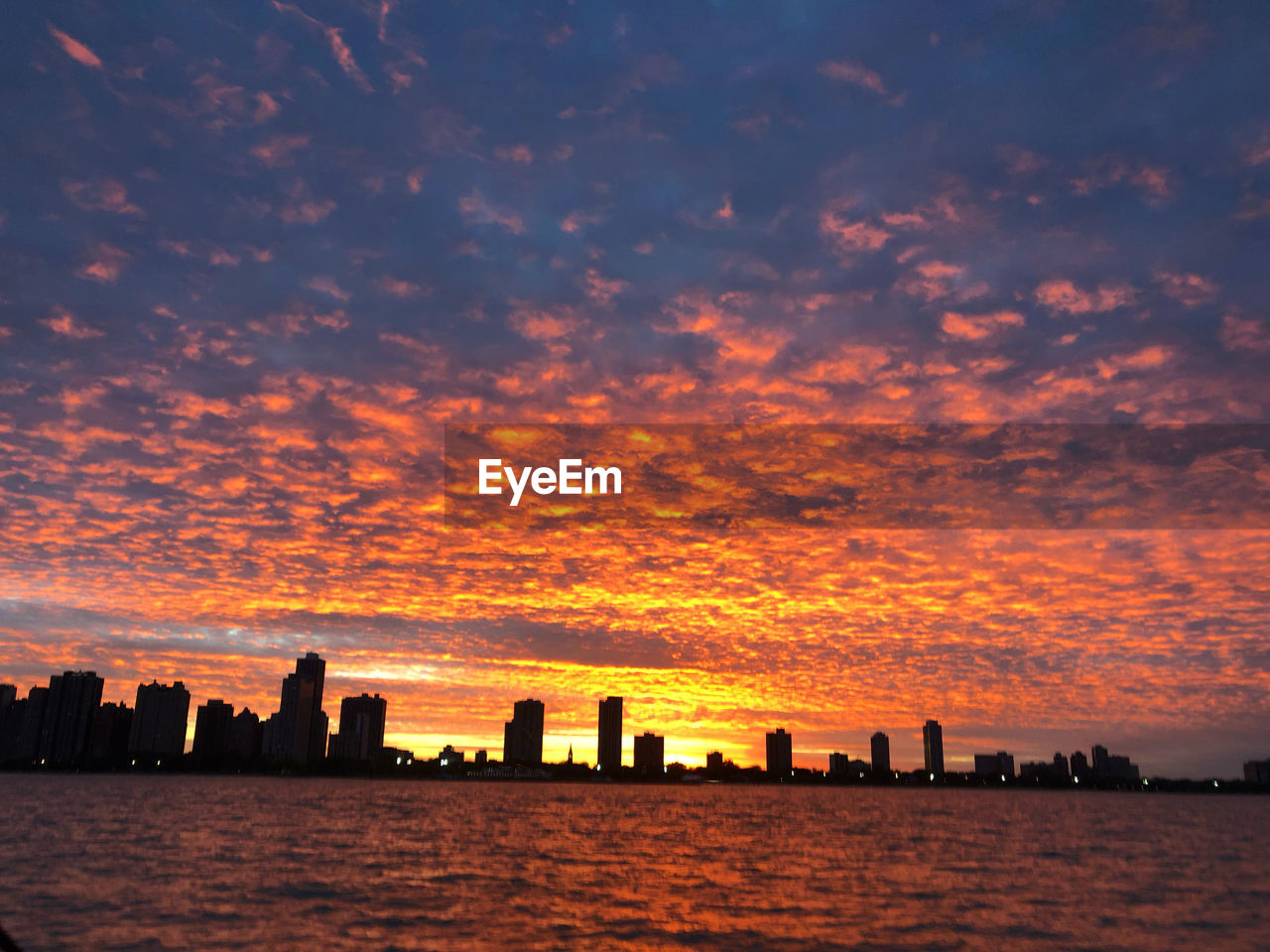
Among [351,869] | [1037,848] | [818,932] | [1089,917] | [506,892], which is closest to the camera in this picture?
[818,932]

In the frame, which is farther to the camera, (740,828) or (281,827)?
→ (740,828)

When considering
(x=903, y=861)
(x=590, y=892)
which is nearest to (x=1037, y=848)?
(x=903, y=861)

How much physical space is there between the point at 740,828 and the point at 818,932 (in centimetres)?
10582

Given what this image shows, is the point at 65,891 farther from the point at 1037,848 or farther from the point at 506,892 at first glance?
the point at 1037,848

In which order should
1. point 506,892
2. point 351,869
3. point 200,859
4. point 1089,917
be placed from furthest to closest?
point 200,859, point 351,869, point 506,892, point 1089,917

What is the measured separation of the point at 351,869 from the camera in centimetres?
7512

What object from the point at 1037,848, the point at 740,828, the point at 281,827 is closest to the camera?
the point at 1037,848

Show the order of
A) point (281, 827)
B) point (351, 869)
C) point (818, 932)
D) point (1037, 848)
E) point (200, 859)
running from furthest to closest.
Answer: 1. point (281, 827)
2. point (1037, 848)
3. point (200, 859)
4. point (351, 869)
5. point (818, 932)

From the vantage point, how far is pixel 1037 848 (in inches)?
4542

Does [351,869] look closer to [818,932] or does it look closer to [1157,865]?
[818,932]

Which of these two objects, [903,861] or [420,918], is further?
[903,861]

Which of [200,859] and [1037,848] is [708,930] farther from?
[1037,848]

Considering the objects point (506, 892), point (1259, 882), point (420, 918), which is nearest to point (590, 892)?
point (506, 892)

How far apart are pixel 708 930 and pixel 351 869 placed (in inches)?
1504
